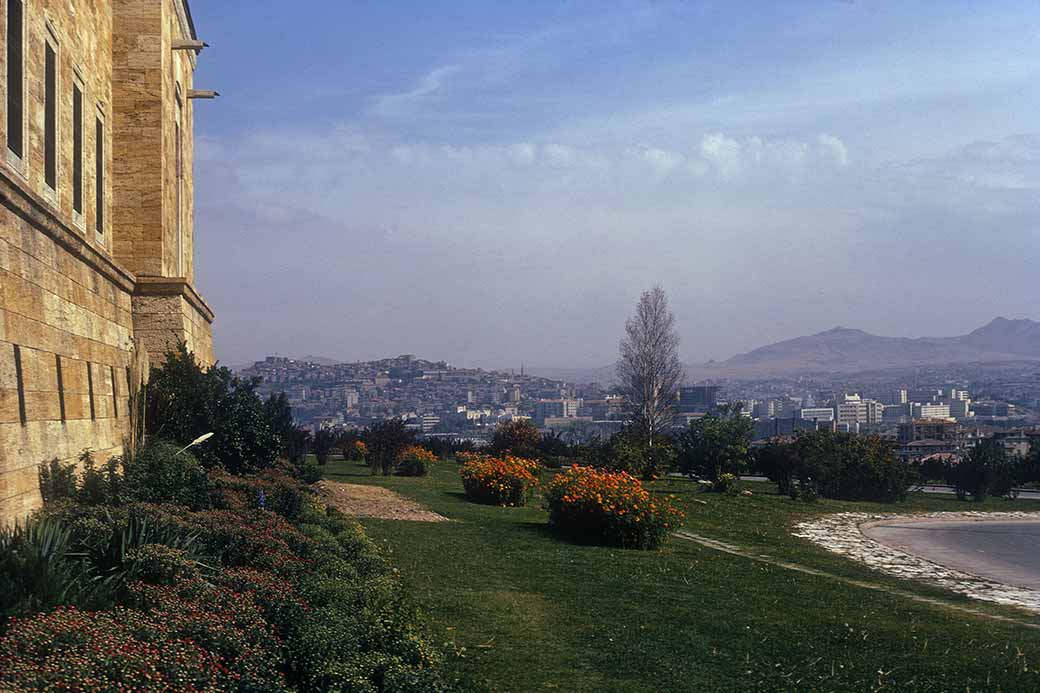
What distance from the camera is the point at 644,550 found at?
15273mm

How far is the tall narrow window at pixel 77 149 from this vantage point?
584 inches

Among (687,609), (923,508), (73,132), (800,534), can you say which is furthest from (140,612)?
(923,508)

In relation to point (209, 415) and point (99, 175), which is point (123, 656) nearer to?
point (209, 415)

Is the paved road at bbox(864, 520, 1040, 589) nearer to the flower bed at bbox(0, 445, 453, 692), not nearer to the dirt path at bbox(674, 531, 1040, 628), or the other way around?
the dirt path at bbox(674, 531, 1040, 628)

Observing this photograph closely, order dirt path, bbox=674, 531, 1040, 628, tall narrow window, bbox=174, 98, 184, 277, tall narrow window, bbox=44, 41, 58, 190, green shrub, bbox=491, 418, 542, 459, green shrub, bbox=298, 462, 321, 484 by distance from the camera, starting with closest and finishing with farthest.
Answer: dirt path, bbox=674, 531, 1040, 628 → tall narrow window, bbox=44, 41, 58, 190 → green shrub, bbox=298, 462, 321, 484 → tall narrow window, bbox=174, 98, 184, 277 → green shrub, bbox=491, 418, 542, 459

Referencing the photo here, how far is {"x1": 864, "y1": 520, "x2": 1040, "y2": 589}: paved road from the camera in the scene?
15.2m

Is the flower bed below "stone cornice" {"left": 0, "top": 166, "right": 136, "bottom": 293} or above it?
below

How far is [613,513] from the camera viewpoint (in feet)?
51.0

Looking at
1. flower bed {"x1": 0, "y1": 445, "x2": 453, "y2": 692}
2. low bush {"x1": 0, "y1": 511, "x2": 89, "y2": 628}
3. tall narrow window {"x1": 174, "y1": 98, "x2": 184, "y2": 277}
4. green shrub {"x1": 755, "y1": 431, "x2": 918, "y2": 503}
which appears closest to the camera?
flower bed {"x1": 0, "y1": 445, "x2": 453, "y2": 692}

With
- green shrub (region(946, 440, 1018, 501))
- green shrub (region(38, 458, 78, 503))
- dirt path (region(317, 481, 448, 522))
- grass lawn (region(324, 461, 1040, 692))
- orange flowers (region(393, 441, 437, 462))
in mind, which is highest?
green shrub (region(38, 458, 78, 503))

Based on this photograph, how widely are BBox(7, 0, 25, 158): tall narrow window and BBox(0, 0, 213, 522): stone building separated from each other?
0.6 inches

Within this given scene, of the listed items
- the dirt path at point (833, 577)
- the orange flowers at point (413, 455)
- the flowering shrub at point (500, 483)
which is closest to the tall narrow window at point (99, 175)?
the flowering shrub at point (500, 483)

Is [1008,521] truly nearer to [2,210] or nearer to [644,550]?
[644,550]

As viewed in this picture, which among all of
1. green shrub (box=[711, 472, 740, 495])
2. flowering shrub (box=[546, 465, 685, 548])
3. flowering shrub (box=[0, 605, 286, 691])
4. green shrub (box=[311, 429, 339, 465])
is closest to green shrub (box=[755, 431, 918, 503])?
green shrub (box=[711, 472, 740, 495])
